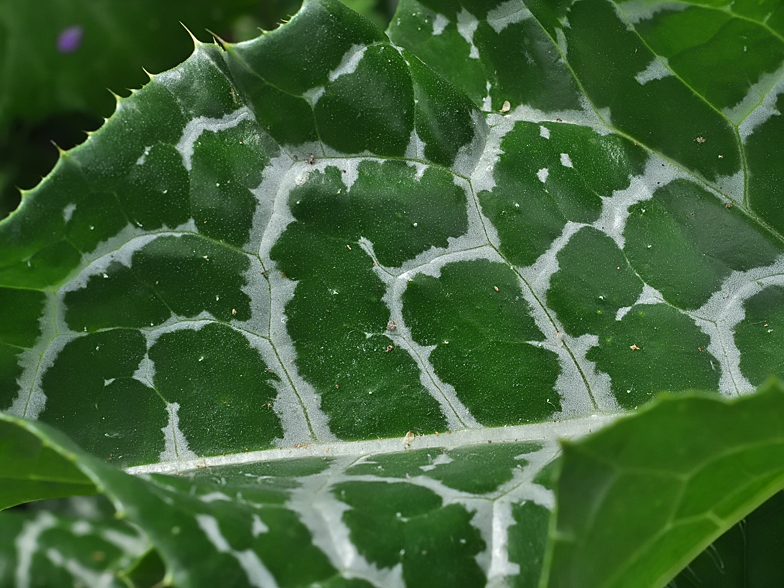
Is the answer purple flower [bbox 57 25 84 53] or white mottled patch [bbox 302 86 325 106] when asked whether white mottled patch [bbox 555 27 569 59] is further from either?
purple flower [bbox 57 25 84 53]

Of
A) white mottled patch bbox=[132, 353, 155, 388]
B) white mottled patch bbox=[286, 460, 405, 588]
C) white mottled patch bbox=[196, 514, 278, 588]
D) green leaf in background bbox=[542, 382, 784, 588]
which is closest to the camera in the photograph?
green leaf in background bbox=[542, 382, 784, 588]

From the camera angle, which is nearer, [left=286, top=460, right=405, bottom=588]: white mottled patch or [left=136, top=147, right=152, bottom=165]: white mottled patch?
[left=286, top=460, right=405, bottom=588]: white mottled patch

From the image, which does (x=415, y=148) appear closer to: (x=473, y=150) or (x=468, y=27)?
(x=473, y=150)

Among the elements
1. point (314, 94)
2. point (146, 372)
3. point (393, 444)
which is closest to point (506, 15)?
point (314, 94)

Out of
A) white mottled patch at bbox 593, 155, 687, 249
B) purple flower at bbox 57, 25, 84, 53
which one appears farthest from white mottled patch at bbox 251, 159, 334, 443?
purple flower at bbox 57, 25, 84, 53

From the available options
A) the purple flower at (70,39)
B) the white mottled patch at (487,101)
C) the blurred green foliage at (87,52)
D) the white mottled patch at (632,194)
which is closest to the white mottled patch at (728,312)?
the white mottled patch at (632,194)
